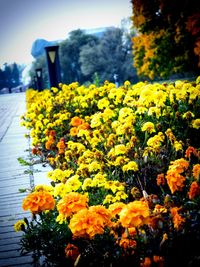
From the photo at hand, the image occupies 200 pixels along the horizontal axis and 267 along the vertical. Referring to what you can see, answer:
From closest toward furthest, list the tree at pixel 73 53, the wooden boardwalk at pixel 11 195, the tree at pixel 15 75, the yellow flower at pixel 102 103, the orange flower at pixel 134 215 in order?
1. the orange flower at pixel 134 215
2. the wooden boardwalk at pixel 11 195
3. the yellow flower at pixel 102 103
4. the tree at pixel 73 53
5. the tree at pixel 15 75

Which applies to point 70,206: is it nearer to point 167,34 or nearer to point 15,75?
point 167,34

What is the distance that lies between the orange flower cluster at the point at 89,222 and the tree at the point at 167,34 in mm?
13589

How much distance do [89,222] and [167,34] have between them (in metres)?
17.8

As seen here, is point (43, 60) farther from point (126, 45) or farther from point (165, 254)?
point (165, 254)

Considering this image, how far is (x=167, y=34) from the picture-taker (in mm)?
18281

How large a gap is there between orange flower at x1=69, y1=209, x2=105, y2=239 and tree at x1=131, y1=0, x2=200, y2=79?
44.7 feet

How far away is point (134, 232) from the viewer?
205 centimetres

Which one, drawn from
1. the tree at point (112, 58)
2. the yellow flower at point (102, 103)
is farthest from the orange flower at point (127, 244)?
the tree at point (112, 58)

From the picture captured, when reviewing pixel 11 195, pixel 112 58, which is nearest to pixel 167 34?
pixel 11 195

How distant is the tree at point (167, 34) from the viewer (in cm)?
1525

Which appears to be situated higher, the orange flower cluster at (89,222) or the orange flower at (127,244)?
the orange flower cluster at (89,222)

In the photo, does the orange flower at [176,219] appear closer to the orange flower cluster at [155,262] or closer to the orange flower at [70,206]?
the orange flower cluster at [155,262]

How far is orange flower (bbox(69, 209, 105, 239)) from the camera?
6.08ft

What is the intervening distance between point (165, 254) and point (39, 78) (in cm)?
1690
